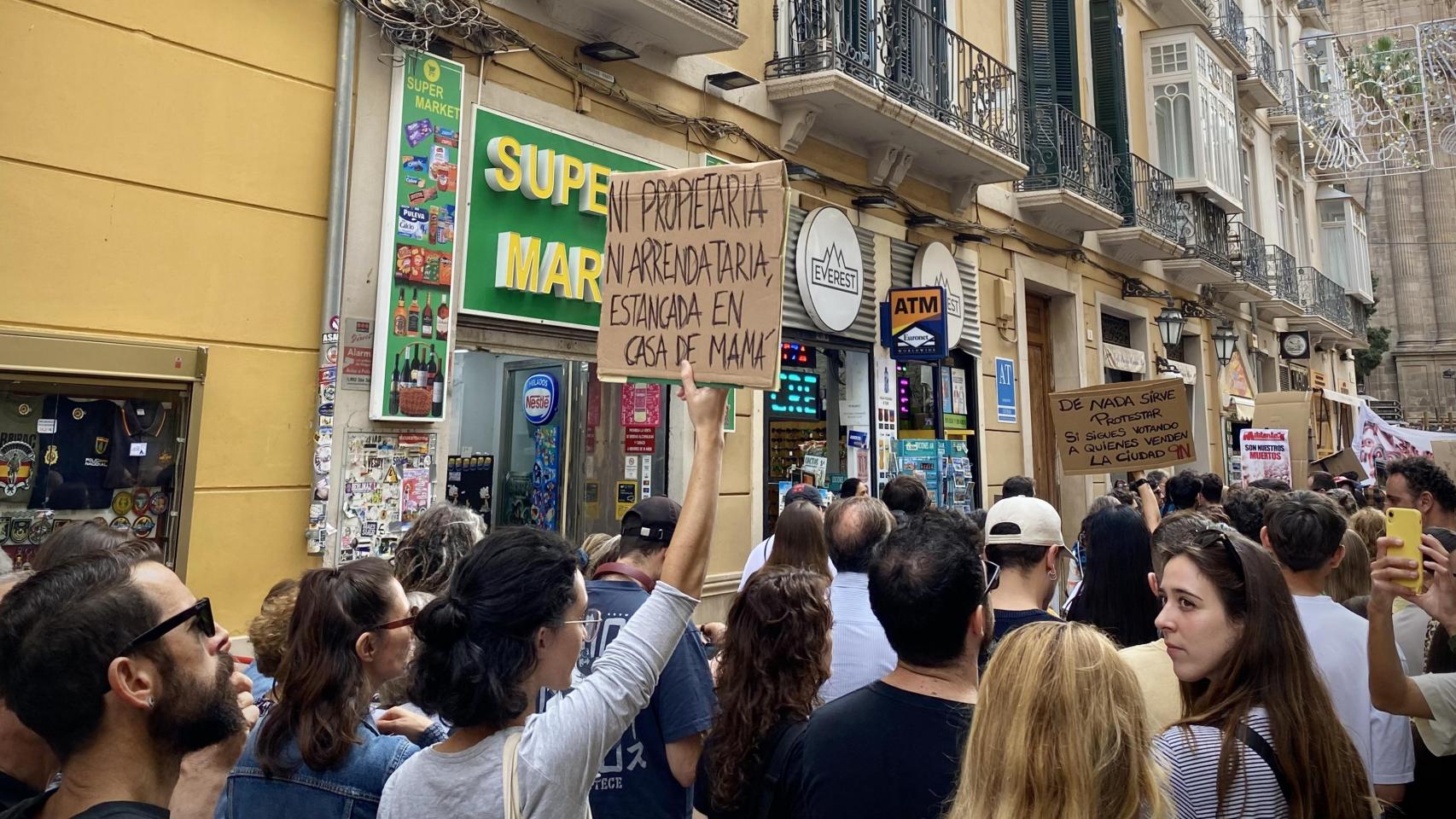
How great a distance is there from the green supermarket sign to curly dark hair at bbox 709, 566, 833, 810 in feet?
13.1

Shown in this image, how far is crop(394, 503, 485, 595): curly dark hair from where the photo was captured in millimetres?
3188

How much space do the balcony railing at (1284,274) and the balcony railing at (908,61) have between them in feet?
34.5

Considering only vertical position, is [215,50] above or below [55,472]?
above

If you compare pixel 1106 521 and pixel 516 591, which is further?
pixel 1106 521

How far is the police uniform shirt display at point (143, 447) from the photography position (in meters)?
4.46

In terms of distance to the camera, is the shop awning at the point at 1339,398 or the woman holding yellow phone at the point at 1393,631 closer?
the woman holding yellow phone at the point at 1393,631

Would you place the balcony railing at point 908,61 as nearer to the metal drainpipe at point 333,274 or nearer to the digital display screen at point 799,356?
the digital display screen at point 799,356

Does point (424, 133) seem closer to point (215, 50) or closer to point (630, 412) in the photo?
point (215, 50)

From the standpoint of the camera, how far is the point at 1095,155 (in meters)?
12.5

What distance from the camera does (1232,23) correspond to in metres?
17.2

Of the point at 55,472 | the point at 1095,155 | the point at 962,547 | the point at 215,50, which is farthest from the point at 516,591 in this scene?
the point at 1095,155

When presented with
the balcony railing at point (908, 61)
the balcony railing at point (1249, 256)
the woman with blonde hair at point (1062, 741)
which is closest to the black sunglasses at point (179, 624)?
the woman with blonde hair at point (1062, 741)

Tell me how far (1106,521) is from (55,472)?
4.76 metres

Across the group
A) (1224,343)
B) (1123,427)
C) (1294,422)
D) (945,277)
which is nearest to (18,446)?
(1123,427)
